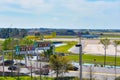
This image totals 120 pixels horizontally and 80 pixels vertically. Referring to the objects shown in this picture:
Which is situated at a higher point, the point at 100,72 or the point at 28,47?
the point at 28,47

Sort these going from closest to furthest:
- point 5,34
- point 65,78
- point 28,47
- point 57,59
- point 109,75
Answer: point 57,59 → point 65,78 → point 109,75 → point 28,47 → point 5,34

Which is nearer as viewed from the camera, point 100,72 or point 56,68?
point 56,68

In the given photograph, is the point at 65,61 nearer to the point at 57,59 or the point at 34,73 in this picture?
the point at 57,59

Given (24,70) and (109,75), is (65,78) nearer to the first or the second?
(109,75)

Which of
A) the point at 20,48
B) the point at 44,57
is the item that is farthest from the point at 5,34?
the point at 20,48

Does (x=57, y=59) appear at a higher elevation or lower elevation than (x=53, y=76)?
higher

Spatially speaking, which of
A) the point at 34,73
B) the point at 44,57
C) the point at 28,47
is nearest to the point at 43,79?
the point at 34,73

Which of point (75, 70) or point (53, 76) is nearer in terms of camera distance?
point (53, 76)

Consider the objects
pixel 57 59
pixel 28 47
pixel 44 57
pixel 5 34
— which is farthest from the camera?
pixel 5 34

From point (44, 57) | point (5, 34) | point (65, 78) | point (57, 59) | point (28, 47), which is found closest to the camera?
point (57, 59)
